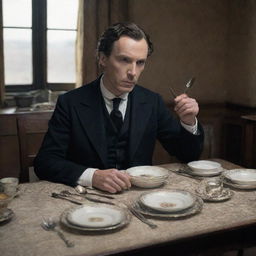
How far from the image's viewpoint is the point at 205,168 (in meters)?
1.82

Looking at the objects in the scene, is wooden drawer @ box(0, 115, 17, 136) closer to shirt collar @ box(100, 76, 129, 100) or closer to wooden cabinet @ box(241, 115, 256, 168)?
shirt collar @ box(100, 76, 129, 100)

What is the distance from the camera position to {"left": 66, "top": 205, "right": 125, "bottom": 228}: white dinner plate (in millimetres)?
1222

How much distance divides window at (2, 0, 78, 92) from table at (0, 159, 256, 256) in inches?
99.3

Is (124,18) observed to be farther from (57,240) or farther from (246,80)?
(57,240)

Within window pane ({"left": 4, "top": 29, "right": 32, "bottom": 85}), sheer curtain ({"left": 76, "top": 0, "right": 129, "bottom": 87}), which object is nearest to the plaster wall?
sheer curtain ({"left": 76, "top": 0, "right": 129, "bottom": 87})

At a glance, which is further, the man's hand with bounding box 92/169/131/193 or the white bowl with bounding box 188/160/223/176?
the white bowl with bounding box 188/160/223/176

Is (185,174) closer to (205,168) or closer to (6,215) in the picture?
(205,168)

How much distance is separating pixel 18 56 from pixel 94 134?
222 centimetres

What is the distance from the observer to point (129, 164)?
6.85ft

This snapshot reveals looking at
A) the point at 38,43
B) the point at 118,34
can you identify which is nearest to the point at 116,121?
the point at 118,34

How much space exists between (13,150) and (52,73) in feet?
3.05

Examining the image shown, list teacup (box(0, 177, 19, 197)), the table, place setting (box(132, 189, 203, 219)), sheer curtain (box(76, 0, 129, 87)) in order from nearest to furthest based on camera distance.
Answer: the table, place setting (box(132, 189, 203, 219)), teacup (box(0, 177, 19, 197)), sheer curtain (box(76, 0, 129, 87))

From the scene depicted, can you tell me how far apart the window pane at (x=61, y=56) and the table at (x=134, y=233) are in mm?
2583

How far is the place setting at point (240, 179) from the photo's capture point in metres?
1.64
